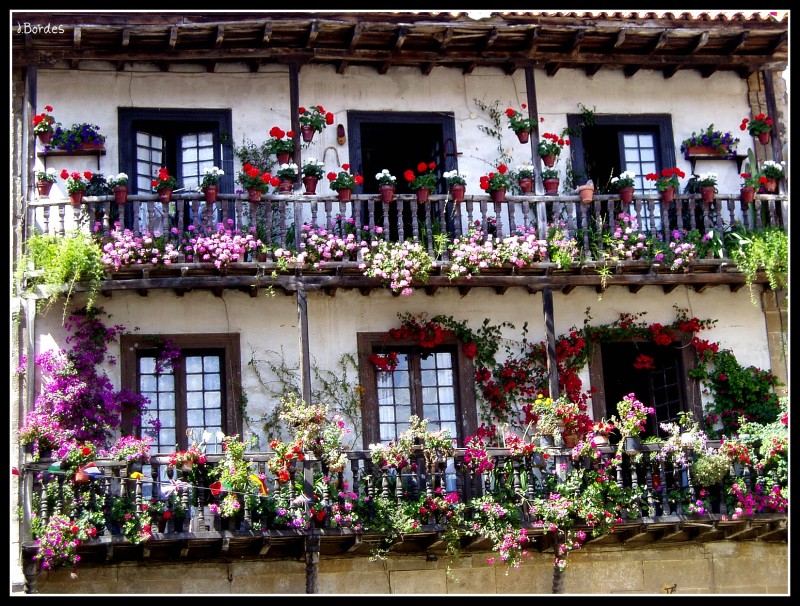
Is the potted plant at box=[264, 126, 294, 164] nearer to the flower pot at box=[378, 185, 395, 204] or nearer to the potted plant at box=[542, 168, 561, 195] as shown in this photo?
the flower pot at box=[378, 185, 395, 204]

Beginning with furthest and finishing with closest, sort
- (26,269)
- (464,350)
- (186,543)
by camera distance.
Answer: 1. (464,350)
2. (26,269)
3. (186,543)

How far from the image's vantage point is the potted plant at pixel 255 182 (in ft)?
58.0

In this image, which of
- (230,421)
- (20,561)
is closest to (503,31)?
(230,421)

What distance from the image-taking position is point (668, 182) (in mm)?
18422

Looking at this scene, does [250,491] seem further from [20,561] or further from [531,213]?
[531,213]

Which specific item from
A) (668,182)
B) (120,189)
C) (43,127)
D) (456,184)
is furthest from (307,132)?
(668,182)

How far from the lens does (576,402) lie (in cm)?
1838

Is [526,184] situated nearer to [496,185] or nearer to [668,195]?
[496,185]

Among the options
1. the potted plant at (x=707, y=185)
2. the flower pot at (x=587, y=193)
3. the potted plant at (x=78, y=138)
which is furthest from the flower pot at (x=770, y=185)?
the potted plant at (x=78, y=138)

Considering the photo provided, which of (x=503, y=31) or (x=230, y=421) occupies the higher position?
(x=503, y=31)

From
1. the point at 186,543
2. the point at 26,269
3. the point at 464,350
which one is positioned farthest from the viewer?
the point at 464,350

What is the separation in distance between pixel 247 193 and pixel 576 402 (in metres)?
4.67

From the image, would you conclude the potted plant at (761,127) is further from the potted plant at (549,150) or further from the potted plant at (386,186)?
the potted plant at (386,186)

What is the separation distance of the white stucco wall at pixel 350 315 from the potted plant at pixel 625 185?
1305mm
